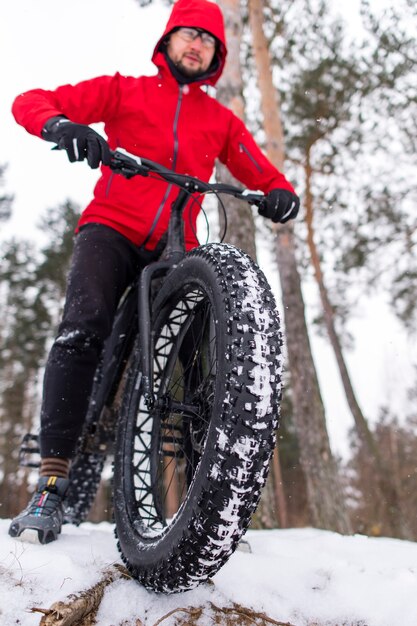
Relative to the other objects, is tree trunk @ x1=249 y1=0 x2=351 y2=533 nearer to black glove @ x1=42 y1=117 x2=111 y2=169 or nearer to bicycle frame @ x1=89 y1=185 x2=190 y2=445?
bicycle frame @ x1=89 y1=185 x2=190 y2=445

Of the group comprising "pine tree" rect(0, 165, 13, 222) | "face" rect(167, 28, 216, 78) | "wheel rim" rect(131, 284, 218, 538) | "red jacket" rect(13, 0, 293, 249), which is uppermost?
"pine tree" rect(0, 165, 13, 222)

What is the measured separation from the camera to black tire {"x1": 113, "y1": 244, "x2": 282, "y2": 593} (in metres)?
1.33

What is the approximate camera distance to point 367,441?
12500mm

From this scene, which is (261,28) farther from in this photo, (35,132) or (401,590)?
(401,590)

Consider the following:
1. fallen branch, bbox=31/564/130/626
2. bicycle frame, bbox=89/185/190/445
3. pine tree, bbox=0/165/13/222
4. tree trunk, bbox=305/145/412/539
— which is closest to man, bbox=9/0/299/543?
bicycle frame, bbox=89/185/190/445

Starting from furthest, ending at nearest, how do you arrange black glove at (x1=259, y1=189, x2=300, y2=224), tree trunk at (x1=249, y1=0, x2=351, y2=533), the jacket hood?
tree trunk at (x1=249, y1=0, x2=351, y2=533) → the jacket hood → black glove at (x1=259, y1=189, x2=300, y2=224)

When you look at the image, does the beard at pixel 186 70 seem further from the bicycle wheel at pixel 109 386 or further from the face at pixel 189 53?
the bicycle wheel at pixel 109 386

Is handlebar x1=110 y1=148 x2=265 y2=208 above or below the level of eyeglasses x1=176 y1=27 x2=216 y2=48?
below

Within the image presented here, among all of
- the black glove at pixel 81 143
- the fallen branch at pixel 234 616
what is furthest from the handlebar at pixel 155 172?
the fallen branch at pixel 234 616

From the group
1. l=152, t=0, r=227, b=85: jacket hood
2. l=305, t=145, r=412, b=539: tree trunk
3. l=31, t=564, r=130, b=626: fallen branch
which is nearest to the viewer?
l=31, t=564, r=130, b=626: fallen branch

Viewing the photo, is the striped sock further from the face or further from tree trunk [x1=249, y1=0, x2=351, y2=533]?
tree trunk [x1=249, y1=0, x2=351, y2=533]

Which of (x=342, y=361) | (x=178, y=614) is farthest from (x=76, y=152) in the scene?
(x=342, y=361)

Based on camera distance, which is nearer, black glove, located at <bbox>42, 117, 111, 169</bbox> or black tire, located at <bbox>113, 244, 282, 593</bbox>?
black tire, located at <bbox>113, 244, 282, 593</bbox>

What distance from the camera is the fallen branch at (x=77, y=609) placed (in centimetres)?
128
